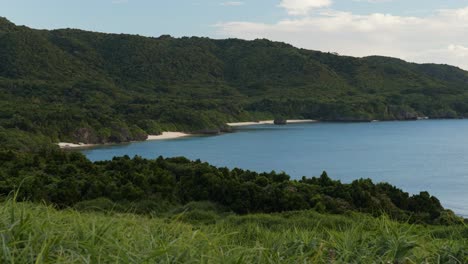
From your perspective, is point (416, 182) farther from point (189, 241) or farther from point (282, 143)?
point (189, 241)

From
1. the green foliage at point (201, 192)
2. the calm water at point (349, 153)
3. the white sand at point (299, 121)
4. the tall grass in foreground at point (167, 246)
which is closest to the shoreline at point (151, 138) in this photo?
the calm water at point (349, 153)

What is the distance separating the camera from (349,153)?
327ft

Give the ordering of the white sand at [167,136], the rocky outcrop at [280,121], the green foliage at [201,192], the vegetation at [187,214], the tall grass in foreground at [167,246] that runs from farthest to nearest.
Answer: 1. the rocky outcrop at [280,121]
2. the white sand at [167,136]
3. the green foliage at [201,192]
4. the vegetation at [187,214]
5. the tall grass in foreground at [167,246]

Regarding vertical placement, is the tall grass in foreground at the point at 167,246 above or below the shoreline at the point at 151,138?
above

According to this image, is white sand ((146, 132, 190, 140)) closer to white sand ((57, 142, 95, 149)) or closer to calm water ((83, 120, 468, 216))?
calm water ((83, 120, 468, 216))

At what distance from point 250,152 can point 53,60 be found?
377 feet

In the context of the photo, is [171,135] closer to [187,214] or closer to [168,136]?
[168,136]

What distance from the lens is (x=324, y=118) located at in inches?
7421

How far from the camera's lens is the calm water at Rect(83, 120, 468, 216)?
6919 centimetres

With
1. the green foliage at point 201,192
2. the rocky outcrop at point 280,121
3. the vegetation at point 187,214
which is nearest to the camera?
the vegetation at point 187,214

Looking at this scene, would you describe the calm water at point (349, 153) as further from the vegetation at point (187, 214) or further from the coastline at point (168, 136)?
the vegetation at point (187, 214)

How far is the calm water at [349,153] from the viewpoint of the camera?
69188mm

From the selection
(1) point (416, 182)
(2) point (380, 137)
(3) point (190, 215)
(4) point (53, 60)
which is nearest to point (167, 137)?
(2) point (380, 137)

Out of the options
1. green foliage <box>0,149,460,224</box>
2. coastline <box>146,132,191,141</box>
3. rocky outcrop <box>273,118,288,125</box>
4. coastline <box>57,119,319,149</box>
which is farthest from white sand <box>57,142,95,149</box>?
rocky outcrop <box>273,118,288,125</box>
